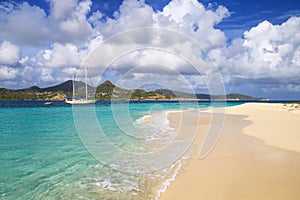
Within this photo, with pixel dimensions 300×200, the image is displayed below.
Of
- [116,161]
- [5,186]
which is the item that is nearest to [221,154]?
[116,161]

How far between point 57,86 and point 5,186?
141 m

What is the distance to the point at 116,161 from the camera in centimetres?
930

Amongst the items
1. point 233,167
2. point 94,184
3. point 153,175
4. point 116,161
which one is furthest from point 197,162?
point 94,184

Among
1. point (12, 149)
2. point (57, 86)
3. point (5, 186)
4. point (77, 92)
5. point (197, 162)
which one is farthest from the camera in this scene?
point (57, 86)

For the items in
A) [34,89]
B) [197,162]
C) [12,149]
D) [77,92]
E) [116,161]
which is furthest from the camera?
[34,89]

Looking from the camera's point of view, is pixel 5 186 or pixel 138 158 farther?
pixel 138 158

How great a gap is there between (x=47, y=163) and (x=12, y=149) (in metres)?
3.79

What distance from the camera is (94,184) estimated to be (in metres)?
6.73

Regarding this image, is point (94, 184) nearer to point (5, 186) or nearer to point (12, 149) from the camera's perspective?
point (5, 186)

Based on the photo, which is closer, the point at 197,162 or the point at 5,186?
the point at 5,186

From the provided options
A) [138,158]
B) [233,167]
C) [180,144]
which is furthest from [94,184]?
[180,144]

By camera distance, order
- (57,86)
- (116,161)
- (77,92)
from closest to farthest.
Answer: (116,161) → (77,92) → (57,86)

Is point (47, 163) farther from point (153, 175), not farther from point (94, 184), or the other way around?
point (153, 175)

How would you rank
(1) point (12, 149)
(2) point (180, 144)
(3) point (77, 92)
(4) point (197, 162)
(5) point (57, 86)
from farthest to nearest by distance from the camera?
(5) point (57, 86)
(3) point (77, 92)
(2) point (180, 144)
(1) point (12, 149)
(4) point (197, 162)
